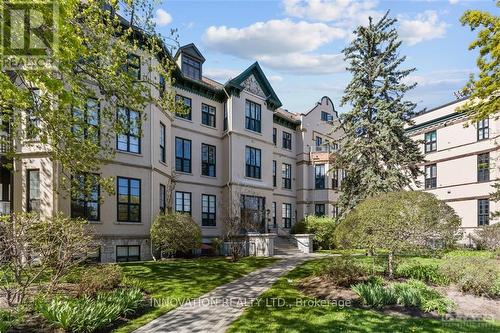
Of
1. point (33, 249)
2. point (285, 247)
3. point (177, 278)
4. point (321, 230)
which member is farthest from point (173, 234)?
point (321, 230)

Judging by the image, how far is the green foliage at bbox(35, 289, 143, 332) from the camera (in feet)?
25.8

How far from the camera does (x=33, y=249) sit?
28.9 ft

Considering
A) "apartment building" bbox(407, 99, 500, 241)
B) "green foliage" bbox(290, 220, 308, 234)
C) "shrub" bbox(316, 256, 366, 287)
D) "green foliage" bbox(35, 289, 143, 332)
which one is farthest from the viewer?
"apartment building" bbox(407, 99, 500, 241)

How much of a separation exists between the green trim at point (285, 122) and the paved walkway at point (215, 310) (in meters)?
22.1

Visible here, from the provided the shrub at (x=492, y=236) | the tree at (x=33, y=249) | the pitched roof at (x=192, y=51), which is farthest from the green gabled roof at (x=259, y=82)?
the tree at (x=33, y=249)

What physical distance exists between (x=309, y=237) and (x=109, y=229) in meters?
13.2

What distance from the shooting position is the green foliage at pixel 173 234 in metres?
18.9

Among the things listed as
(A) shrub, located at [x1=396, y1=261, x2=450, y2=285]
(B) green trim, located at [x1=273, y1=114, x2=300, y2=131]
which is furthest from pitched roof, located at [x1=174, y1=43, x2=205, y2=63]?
(A) shrub, located at [x1=396, y1=261, x2=450, y2=285]

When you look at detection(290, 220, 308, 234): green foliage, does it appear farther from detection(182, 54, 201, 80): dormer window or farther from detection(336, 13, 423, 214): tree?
detection(182, 54, 201, 80): dormer window

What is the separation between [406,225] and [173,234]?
11378 millimetres

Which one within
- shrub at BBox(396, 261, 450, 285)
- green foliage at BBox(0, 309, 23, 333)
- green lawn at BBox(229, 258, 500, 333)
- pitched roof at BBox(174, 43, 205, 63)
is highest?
pitched roof at BBox(174, 43, 205, 63)

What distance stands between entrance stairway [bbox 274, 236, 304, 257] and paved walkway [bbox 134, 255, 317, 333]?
33.3 ft

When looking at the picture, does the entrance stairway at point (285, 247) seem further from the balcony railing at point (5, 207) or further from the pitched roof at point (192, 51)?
the pitched roof at point (192, 51)

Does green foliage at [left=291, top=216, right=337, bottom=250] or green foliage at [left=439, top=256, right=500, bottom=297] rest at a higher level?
green foliage at [left=439, top=256, right=500, bottom=297]
